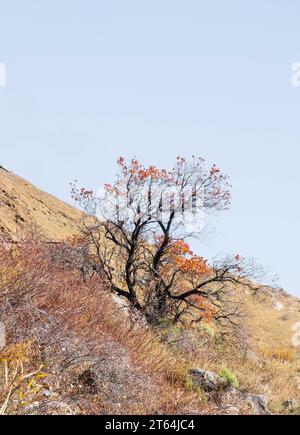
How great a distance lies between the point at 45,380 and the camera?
708 cm

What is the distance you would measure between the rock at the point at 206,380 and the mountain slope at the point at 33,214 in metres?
12.2

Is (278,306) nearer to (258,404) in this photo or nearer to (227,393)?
(258,404)

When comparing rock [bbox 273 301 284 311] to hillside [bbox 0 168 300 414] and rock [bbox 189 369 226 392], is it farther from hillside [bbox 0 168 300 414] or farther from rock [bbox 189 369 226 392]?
rock [bbox 189 369 226 392]

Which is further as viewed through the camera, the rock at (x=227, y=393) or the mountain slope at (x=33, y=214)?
the mountain slope at (x=33, y=214)

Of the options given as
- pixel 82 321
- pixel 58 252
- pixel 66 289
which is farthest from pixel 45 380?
pixel 58 252

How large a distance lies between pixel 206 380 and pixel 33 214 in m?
22.7

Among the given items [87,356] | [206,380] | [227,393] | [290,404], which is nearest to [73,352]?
[87,356]

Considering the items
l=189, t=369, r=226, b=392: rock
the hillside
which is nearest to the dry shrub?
the hillside

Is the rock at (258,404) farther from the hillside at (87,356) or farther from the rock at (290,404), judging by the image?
the rock at (290,404)

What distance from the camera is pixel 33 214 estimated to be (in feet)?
103

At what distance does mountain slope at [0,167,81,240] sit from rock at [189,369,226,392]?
12.2m

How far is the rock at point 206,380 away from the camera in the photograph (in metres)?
10.4

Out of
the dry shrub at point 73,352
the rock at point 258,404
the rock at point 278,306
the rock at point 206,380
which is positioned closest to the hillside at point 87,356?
the dry shrub at point 73,352

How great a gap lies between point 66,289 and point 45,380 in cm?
292
